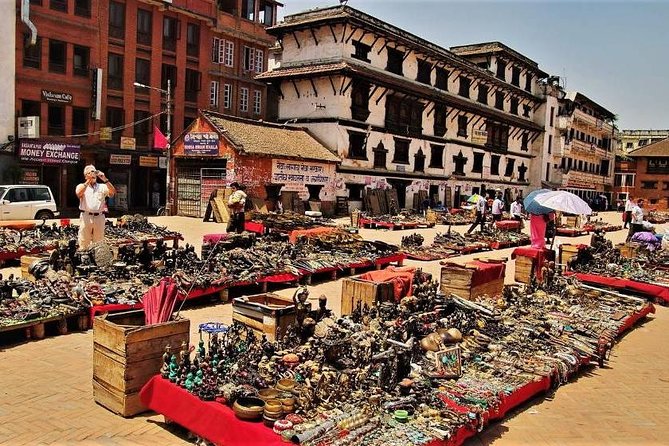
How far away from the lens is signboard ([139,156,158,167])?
1345 inches

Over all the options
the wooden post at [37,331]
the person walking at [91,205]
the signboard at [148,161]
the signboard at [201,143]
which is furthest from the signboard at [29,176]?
the wooden post at [37,331]

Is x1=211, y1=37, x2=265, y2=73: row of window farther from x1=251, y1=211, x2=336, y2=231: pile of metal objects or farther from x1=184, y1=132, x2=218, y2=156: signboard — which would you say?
x1=251, y1=211, x2=336, y2=231: pile of metal objects

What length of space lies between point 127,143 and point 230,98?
919cm

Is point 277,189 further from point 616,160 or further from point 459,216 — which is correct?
point 616,160

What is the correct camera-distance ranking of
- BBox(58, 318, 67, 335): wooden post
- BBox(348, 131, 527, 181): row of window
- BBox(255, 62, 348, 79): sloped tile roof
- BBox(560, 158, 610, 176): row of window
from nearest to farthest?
BBox(58, 318, 67, 335): wooden post
BBox(255, 62, 348, 79): sloped tile roof
BBox(348, 131, 527, 181): row of window
BBox(560, 158, 610, 176): row of window

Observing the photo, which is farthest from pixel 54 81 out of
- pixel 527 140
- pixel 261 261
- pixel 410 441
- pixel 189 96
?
pixel 527 140

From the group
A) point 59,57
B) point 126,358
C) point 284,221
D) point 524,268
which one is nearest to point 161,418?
point 126,358

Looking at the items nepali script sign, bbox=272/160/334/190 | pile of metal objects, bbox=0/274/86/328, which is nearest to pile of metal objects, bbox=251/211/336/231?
nepali script sign, bbox=272/160/334/190

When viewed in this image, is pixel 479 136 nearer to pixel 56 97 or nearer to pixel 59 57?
pixel 59 57

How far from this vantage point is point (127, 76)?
33.4m

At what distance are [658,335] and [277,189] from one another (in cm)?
2069

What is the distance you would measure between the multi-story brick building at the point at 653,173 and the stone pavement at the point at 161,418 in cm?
6410

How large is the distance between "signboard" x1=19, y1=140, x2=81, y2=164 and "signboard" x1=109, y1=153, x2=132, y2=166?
263 cm

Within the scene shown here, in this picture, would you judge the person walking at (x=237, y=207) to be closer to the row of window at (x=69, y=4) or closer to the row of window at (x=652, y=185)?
the row of window at (x=69, y=4)
